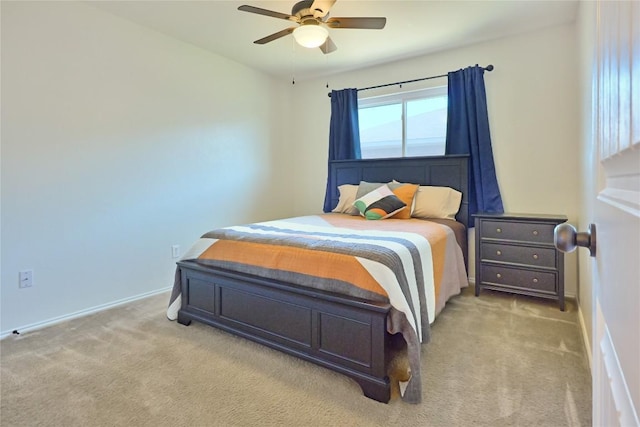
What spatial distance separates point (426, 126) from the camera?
387 centimetres

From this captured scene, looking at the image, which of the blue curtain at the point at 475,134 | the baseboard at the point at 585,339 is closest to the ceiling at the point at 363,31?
the blue curtain at the point at 475,134

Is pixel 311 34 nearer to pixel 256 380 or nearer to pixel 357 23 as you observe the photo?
pixel 357 23

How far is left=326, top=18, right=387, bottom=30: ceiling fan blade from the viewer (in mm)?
2312

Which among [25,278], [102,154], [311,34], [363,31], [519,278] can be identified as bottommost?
[519,278]

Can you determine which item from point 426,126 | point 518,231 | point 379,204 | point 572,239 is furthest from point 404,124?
point 572,239

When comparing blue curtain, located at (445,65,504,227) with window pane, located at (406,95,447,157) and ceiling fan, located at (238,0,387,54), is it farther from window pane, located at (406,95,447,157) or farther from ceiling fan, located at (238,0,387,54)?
ceiling fan, located at (238,0,387,54)

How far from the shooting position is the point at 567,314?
8.71 ft

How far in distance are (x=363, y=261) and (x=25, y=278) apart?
101 inches

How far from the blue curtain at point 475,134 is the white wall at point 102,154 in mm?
2557

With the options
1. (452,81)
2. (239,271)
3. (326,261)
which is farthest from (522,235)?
(239,271)

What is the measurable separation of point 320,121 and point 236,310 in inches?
124

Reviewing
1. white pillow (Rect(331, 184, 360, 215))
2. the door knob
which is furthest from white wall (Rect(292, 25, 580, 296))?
the door knob

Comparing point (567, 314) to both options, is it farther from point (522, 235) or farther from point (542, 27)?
point (542, 27)

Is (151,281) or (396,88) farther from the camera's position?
(396,88)
